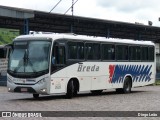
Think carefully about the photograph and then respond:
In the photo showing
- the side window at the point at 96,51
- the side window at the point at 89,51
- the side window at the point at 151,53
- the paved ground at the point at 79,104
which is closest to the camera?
the paved ground at the point at 79,104

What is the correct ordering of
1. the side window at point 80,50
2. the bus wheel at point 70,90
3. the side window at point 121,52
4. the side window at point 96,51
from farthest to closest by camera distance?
1. the side window at point 121,52
2. the side window at point 96,51
3. the side window at point 80,50
4. the bus wheel at point 70,90

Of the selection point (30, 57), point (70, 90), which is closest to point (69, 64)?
point (70, 90)

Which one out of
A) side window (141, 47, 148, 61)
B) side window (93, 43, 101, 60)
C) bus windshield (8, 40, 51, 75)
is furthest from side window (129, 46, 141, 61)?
bus windshield (8, 40, 51, 75)

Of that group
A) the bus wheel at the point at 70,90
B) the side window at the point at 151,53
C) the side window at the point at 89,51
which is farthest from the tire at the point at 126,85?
the bus wheel at the point at 70,90

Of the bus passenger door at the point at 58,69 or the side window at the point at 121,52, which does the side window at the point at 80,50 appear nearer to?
the bus passenger door at the point at 58,69

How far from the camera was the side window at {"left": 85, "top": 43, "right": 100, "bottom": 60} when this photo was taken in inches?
868

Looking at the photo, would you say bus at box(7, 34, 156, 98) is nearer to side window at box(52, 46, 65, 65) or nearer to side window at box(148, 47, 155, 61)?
side window at box(52, 46, 65, 65)

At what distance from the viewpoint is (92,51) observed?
22438mm

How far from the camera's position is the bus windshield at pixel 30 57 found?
19.2 metres

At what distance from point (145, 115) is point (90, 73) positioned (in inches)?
353

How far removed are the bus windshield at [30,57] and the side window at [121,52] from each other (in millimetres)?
6215

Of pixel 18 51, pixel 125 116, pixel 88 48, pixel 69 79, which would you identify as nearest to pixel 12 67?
pixel 18 51

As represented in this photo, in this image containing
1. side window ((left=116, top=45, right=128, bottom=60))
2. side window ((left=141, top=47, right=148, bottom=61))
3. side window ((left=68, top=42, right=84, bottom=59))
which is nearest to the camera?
side window ((left=68, top=42, right=84, bottom=59))

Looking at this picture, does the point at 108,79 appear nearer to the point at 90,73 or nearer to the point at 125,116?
the point at 90,73
